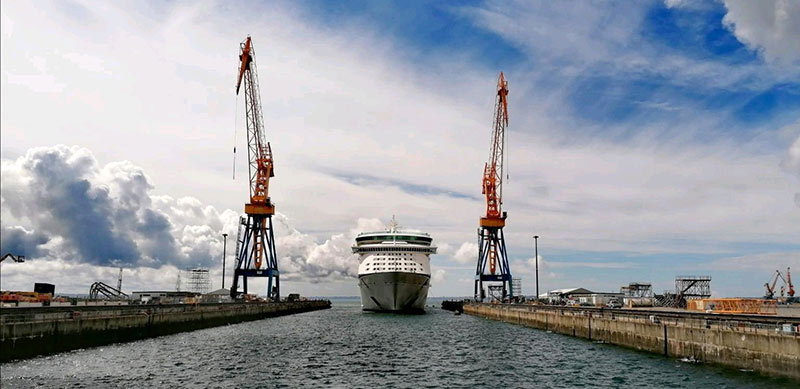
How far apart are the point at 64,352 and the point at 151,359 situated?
7074mm

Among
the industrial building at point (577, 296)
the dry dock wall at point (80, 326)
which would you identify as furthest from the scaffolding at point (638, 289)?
the dry dock wall at point (80, 326)

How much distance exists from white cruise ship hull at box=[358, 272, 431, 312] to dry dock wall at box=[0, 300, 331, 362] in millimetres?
34930

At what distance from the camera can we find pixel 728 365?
33.9 meters

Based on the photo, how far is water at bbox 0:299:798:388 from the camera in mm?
31891

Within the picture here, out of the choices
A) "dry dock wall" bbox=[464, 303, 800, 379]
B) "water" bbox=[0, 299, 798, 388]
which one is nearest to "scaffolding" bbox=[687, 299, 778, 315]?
"dry dock wall" bbox=[464, 303, 800, 379]

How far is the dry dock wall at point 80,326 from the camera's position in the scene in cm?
3681

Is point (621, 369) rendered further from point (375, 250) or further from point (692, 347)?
point (375, 250)

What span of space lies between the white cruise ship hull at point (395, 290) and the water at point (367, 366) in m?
46.9

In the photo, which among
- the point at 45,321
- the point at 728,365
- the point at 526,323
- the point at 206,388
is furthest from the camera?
the point at 526,323

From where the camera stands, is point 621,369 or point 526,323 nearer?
point 621,369

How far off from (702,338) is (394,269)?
77.4 m

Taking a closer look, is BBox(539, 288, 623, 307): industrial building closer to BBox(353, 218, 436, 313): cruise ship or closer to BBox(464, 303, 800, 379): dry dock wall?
BBox(353, 218, 436, 313): cruise ship

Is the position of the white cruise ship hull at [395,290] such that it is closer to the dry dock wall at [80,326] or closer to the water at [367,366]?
the dry dock wall at [80,326]

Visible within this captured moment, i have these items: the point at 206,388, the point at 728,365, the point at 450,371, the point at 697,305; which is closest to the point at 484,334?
the point at 697,305
